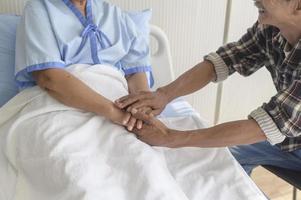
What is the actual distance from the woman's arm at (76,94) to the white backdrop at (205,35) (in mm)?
685

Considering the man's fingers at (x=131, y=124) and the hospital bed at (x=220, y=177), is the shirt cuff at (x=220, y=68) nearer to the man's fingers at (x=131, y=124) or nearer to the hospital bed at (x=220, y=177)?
the hospital bed at (x=220, y=177)

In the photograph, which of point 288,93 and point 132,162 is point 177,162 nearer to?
point 132,162

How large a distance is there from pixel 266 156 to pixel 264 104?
439 mm

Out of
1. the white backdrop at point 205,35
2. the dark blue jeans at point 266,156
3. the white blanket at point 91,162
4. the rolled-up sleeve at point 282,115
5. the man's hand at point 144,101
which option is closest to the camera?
the white blanket at point 91,162

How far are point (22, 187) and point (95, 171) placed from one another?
0.74 feet

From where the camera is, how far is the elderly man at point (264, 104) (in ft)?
3.91

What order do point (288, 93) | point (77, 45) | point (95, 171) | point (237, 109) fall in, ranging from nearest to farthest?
point (95, 171)
point (288, 93)
point (77, 45)
point (237, 109)

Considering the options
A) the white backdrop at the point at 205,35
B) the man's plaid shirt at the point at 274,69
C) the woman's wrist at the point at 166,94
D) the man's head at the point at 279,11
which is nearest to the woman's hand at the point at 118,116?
the woman's wrist at the point at 166,94

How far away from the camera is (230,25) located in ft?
7.36

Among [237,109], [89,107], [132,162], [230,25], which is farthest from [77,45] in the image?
[237,109]

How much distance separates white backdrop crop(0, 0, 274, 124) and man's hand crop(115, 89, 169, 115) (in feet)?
1.95

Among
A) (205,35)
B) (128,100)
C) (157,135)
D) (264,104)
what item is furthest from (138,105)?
(205,35)

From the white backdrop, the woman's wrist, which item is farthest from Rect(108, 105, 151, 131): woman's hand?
the white backdrop

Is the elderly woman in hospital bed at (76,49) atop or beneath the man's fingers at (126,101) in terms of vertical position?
atop
